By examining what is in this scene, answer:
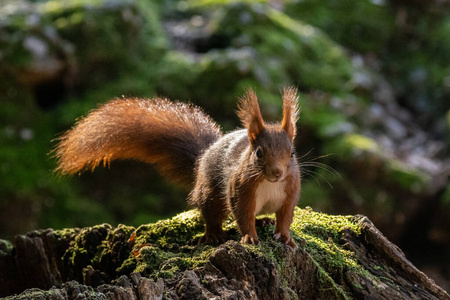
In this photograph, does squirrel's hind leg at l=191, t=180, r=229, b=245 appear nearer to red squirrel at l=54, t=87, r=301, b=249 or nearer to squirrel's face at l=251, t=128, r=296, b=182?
red squirrel at l=54, t=87, r=301, b=249

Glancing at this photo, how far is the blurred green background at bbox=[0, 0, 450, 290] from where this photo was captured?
5.14 m

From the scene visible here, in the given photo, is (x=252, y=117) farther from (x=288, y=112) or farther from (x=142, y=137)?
(x=142, y=137)

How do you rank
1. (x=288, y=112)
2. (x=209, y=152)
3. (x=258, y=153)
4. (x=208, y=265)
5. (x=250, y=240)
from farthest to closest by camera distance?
1. (x=209, y=152)
2. (x=288, y=112)
3. (x=258, y=153)
4. (x=250, y=240)
5. (x=208, y=265)

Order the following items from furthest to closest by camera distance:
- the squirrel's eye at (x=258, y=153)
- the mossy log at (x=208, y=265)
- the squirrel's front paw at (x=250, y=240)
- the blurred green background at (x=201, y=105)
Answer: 1. the blurred green background at (x=201, y=105)
2. the squirrel's eye at (x=258, y=153)
3. the squirrel's front paw at (x=250, y=240)
4. the mossy log at (x=208, y=265)

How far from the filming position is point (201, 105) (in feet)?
18.2

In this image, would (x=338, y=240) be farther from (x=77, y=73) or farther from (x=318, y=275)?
(x=77, y=73)

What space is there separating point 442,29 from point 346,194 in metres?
3.98

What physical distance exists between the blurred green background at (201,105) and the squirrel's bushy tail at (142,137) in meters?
1.54

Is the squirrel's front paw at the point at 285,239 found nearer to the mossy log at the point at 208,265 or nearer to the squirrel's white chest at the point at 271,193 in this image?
the mossy log at the point at 208,265

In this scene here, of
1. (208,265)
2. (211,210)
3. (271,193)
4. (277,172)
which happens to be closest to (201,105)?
(211,210)

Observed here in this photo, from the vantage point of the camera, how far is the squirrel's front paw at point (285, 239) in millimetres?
2506

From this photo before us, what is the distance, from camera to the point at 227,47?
6.62 meters

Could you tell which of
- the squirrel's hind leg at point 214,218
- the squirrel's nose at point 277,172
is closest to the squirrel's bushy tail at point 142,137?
the squirrel's hind leg at point 214,218

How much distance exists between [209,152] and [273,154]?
53cm
